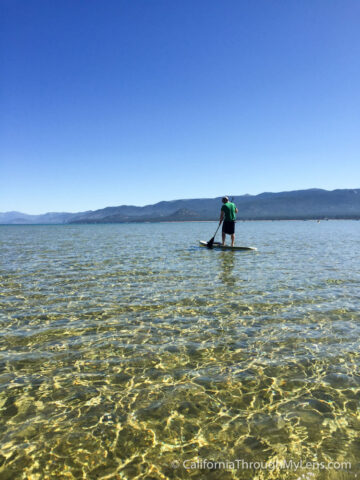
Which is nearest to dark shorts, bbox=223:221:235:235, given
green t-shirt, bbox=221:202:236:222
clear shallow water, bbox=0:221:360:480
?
green t-shirt, bbox=221:202:236:222

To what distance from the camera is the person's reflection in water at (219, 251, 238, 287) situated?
43.2ft

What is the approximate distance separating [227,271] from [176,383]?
10722mm

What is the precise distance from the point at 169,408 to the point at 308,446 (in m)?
2.03

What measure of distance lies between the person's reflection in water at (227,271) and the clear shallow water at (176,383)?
80.3 inches

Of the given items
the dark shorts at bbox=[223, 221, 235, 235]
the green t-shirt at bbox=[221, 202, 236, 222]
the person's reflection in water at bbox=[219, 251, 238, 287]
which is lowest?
the person's reflection in water at bbox=[219, 251, 238, 287]

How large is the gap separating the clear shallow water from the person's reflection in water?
2.04 m

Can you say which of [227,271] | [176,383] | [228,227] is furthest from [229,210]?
[176,383]

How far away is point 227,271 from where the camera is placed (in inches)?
615

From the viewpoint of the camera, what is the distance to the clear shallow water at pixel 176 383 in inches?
145

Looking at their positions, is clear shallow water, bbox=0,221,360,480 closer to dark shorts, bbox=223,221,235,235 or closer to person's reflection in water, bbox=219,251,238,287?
person's reflection in water, bbox=219,251,238,287

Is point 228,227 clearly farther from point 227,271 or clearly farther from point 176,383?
point 176,383

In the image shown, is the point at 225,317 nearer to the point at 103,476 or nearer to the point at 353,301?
the point at 353,301

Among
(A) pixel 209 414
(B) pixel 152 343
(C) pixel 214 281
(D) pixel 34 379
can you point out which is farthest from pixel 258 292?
(D) pixel 34 379

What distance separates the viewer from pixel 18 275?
15039mm
